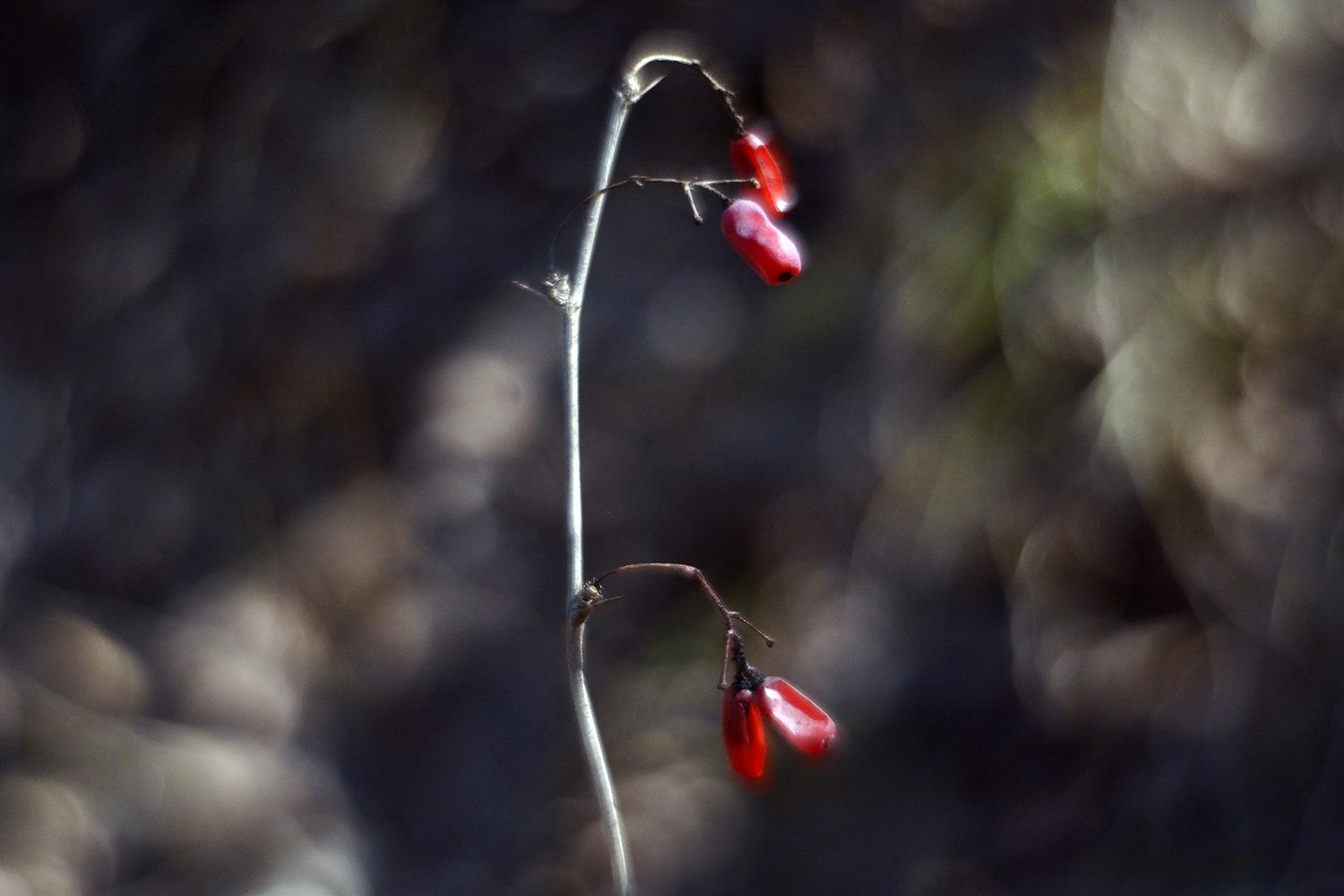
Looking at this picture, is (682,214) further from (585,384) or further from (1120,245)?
(1120,245)

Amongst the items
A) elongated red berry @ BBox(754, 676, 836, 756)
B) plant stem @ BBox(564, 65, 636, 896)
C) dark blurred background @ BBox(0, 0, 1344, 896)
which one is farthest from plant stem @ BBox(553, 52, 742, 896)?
dark blurred background @ BBox(0, 0, 1344, 896)

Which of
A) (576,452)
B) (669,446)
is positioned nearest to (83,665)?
(669,446)

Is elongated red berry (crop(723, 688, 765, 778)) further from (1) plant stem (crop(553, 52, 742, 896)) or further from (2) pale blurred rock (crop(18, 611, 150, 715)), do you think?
(2) pale blurred rock (crop(18, 611, 150, 715))

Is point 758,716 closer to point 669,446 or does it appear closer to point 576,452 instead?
point 576,452

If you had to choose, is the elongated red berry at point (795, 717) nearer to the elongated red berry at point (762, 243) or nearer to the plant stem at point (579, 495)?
the plant stem at point (579, 495)

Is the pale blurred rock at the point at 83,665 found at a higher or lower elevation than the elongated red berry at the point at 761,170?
higher

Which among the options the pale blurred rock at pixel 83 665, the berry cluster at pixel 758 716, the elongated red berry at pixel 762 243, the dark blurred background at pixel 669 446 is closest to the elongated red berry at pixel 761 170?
the elongated red berry at pixel 762 243
